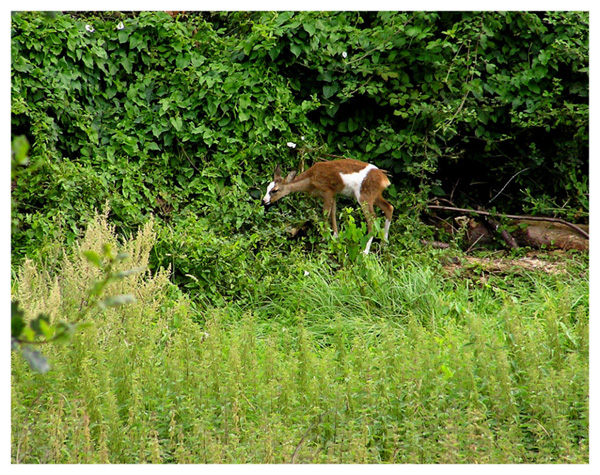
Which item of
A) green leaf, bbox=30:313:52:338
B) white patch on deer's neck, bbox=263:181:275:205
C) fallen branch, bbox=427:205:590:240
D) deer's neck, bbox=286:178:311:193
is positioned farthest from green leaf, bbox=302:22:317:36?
green leaf, bbox=30:313:52:338

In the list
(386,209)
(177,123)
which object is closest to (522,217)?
(386,209)

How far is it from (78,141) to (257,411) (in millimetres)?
4187

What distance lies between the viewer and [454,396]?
11.2ft

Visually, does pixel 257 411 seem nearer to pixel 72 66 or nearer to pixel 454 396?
pixel 454 396

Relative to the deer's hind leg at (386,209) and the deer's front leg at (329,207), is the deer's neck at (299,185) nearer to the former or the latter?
the deer's front leg at (329,207)

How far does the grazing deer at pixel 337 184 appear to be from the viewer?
6.52 meters

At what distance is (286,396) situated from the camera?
339cm

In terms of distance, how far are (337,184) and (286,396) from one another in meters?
3.45

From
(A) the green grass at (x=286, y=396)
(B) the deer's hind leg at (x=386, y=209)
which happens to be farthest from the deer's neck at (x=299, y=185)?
(A) the green grass at (x=286, y=396)

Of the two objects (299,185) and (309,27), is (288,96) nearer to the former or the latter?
(309,27)

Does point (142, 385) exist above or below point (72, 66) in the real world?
below

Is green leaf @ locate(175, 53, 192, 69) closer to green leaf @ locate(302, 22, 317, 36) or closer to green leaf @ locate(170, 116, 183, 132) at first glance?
→ green leaf @ locate(170, 116, 183, 132)

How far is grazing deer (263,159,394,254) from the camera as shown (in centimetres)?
652

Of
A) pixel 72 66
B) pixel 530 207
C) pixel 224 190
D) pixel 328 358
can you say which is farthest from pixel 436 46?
pixel 328 358
